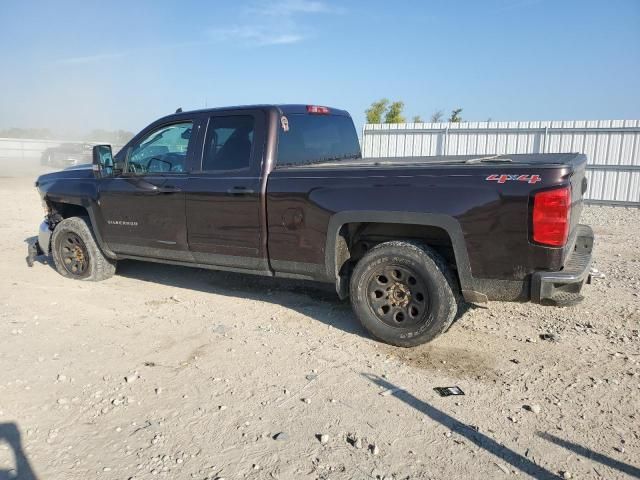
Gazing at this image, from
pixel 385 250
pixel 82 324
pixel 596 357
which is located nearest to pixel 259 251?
pixel 385 250

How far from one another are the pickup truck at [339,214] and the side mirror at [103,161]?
0.01 m

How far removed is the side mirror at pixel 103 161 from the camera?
552cm

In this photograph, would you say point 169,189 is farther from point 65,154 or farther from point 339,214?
point 65,154

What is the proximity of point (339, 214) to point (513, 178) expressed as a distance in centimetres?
137

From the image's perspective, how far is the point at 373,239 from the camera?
441 cm

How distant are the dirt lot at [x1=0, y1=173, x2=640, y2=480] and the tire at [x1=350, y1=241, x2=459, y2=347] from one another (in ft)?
0.66

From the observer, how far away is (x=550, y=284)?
136 inches

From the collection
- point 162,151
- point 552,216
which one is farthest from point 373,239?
point 162,151

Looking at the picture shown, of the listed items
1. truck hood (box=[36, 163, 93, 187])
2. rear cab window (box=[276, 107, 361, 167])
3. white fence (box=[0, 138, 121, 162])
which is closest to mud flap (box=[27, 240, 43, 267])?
truck hood (box=[36, 163, 93, 187])

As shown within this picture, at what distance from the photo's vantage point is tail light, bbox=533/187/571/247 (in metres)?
3.29

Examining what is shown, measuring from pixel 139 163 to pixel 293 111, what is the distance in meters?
1.85

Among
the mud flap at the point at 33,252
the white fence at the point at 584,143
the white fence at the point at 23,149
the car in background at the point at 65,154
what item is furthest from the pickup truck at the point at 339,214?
the white fence at the point at 23,149

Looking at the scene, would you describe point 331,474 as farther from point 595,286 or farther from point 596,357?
point 595,286

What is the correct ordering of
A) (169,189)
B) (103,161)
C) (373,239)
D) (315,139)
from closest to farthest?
(373,239) → (169,189) → (315,139) → (103,161)
